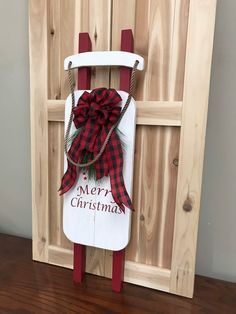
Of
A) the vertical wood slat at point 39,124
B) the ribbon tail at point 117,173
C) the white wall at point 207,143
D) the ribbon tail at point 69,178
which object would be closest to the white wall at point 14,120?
the white wall at point 207,143

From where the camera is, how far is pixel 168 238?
635 millimetres

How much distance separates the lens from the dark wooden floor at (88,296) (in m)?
0.58

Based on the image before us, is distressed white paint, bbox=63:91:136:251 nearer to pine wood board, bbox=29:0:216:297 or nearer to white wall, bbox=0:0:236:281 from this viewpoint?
pine wood board, bbox=29:0:216:297

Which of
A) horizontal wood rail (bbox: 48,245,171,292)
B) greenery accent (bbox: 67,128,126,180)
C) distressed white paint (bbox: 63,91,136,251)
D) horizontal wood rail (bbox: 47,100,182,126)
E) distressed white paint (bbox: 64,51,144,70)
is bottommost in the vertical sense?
horizontal wood rail (bbox: 48,245,171,292)

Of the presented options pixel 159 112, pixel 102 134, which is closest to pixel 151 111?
pixel 159 112

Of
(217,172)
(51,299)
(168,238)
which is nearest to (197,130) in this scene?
(217,172)

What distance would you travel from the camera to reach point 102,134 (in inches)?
23.1

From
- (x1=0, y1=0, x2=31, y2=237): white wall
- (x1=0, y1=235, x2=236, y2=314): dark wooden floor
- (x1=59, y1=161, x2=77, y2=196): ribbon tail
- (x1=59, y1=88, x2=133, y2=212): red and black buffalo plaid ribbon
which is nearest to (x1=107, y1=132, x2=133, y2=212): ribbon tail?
(x1=59, y1=88, x2=133, y2=212): red and black buffalo plaid ribbon

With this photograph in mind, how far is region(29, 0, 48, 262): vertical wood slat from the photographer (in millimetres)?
682

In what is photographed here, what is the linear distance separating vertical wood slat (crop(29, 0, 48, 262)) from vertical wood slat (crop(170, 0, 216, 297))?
14.6 inches

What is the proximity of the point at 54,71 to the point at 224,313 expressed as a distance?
A: 718 mm

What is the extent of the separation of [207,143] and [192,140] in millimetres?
121

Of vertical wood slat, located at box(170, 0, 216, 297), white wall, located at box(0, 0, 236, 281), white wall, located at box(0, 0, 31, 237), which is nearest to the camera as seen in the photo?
vertical wood slat, located at box(170, 0, 216, 297)

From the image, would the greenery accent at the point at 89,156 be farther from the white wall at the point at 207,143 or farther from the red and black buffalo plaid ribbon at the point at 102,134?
the white wall at the point at 207,143
